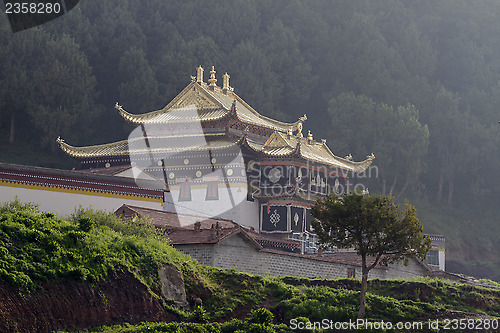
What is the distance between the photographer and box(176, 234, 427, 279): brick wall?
29891 mm

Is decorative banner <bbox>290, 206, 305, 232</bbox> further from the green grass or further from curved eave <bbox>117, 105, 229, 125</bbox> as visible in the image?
the green grass

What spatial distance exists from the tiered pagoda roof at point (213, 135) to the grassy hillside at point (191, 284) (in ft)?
52.8

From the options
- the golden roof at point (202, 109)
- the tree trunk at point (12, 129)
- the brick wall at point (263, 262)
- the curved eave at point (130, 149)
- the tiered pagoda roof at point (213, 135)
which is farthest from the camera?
the tree trunk at point (12, 129)

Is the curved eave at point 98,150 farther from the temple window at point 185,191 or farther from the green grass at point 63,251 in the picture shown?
the green grass at point 63,251

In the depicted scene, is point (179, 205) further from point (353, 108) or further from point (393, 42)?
point (393, 42)

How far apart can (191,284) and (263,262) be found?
7.05m

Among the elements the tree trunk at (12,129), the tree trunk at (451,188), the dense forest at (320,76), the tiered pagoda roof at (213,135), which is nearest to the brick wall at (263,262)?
the tiered pagoda roof at (213,135)

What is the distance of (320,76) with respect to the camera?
287 ft

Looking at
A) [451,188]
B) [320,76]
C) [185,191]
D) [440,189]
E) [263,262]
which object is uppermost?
[320,76]

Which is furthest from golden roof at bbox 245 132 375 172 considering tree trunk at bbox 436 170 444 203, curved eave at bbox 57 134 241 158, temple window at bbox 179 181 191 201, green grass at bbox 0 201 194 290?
tree trunk at bbox 436 170 444 203

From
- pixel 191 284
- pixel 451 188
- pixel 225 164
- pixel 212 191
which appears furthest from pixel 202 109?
pixel 451 188

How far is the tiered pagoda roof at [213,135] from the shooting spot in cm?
4575

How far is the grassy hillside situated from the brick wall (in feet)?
6.23

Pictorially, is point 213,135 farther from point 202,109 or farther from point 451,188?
point 451,188
